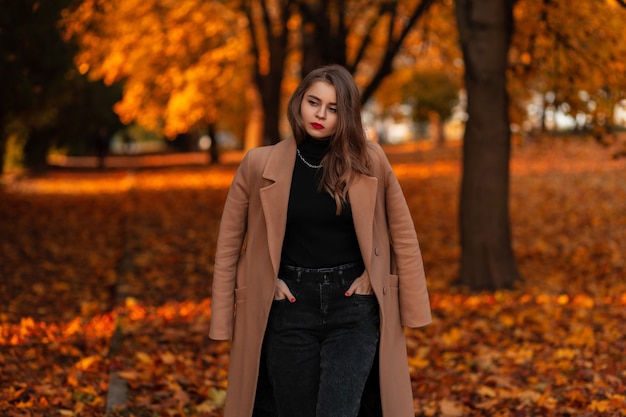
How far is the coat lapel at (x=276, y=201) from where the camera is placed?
3.76 m

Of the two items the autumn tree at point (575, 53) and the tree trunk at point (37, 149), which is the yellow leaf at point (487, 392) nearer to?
the autumn tree at point (575, 53)

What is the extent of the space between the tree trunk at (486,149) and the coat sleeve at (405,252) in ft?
22.0

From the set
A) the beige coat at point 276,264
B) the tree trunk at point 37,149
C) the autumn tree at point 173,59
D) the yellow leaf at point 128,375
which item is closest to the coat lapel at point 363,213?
the beige coat at point 276,264

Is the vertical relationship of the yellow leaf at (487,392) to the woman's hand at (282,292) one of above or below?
below

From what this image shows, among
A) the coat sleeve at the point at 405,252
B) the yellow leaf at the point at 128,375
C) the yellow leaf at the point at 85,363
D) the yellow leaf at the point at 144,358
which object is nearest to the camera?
the coat sleeve at the point at 405,252

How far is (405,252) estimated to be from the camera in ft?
12.8

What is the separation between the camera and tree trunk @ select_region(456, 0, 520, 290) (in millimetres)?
10211

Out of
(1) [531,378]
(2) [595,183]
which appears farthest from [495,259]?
(2) [595,183]

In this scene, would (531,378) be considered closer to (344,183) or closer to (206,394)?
(206,394)

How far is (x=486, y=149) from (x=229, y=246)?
23.2 ft

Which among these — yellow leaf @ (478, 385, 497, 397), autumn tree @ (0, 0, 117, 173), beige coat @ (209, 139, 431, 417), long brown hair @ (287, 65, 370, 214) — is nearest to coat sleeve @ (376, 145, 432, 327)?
beige coat @ (209, 139, 431, 417)

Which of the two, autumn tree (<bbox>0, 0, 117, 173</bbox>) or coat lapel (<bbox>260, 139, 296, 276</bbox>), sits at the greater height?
autumn tree (<bbox>0, 0, 117, 173</bbox>)

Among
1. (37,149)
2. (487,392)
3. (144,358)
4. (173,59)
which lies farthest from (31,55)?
(37,149)

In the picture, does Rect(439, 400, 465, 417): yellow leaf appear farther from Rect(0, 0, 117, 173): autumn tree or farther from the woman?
Rect(0, 0, 117, 173): autumn tree
